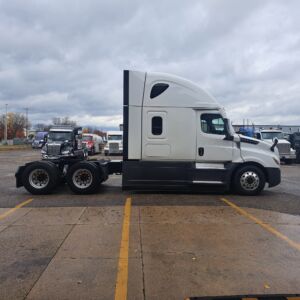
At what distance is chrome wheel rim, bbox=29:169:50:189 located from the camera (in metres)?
11.0

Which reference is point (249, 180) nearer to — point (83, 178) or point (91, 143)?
point (83, 178)

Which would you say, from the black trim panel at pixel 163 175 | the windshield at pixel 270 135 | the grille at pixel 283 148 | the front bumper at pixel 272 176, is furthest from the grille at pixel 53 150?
the windshield at pixel 270 135

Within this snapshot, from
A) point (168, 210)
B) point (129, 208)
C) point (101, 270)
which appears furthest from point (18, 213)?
point (101, 270)

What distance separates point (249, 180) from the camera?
1096 cm

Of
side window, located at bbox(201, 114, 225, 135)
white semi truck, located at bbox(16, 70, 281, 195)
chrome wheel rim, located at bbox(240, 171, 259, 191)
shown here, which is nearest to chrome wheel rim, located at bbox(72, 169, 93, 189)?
white semi truck, located at bbox(16, 70, 281, 195)

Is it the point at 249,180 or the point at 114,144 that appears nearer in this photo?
the point at 249,180

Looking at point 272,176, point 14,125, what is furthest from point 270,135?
point 14,125

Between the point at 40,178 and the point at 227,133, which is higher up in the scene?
the point at 227,133

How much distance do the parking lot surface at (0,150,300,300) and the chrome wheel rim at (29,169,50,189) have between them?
1.12m

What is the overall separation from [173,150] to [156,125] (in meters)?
0.88

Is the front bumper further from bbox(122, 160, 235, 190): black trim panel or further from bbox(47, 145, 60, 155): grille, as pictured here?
bbox(47, 145, 60, 155): grille

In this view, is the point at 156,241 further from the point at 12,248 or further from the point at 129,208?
the point at 129,208

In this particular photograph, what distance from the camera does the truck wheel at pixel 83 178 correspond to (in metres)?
11.0

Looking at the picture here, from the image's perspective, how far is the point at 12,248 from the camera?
5727mm
